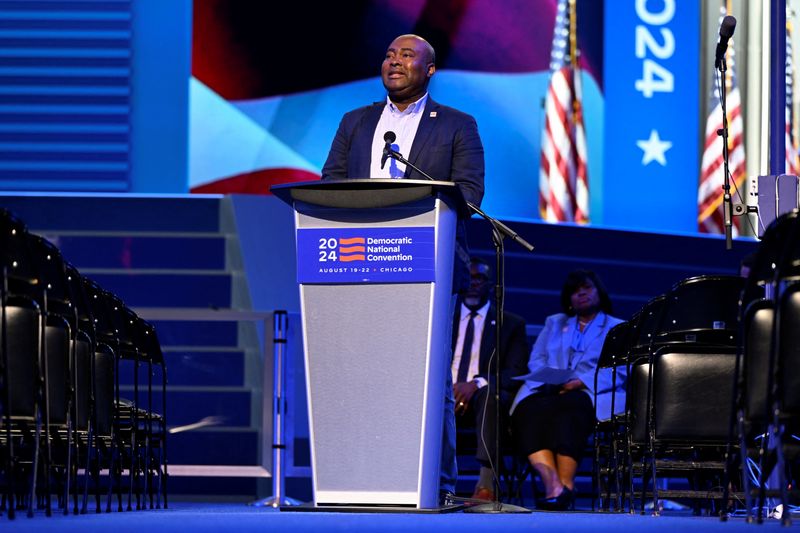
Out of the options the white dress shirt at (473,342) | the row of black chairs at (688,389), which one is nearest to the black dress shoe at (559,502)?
the row of black chairs at (688,389)

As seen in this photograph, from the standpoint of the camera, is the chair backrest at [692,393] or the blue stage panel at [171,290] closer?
the chair backrest at [692,393]

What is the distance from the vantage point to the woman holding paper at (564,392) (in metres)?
6.17

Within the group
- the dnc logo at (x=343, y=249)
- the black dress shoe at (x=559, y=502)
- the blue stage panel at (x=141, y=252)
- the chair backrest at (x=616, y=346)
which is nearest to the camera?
the dnc logo at (x=343, y=249)

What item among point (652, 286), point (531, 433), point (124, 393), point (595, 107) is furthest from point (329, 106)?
point (531, 433)

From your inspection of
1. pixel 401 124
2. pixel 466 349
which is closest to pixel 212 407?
pixel 466 349

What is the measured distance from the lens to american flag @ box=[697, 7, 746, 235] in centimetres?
1193

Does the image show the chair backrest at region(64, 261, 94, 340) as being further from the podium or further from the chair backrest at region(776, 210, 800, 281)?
the chair backrest at region(776, 210, 800, 281)

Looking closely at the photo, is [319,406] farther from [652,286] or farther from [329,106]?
[329,106]

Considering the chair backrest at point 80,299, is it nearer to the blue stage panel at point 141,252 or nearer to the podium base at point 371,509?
the podium base at point 371,509

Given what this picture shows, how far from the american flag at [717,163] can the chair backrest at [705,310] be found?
24.1 feet

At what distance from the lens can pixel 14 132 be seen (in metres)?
11.8

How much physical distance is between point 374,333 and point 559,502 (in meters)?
2.37

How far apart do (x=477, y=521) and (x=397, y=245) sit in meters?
0.86

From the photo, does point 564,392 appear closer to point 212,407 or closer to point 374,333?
point 212,407
